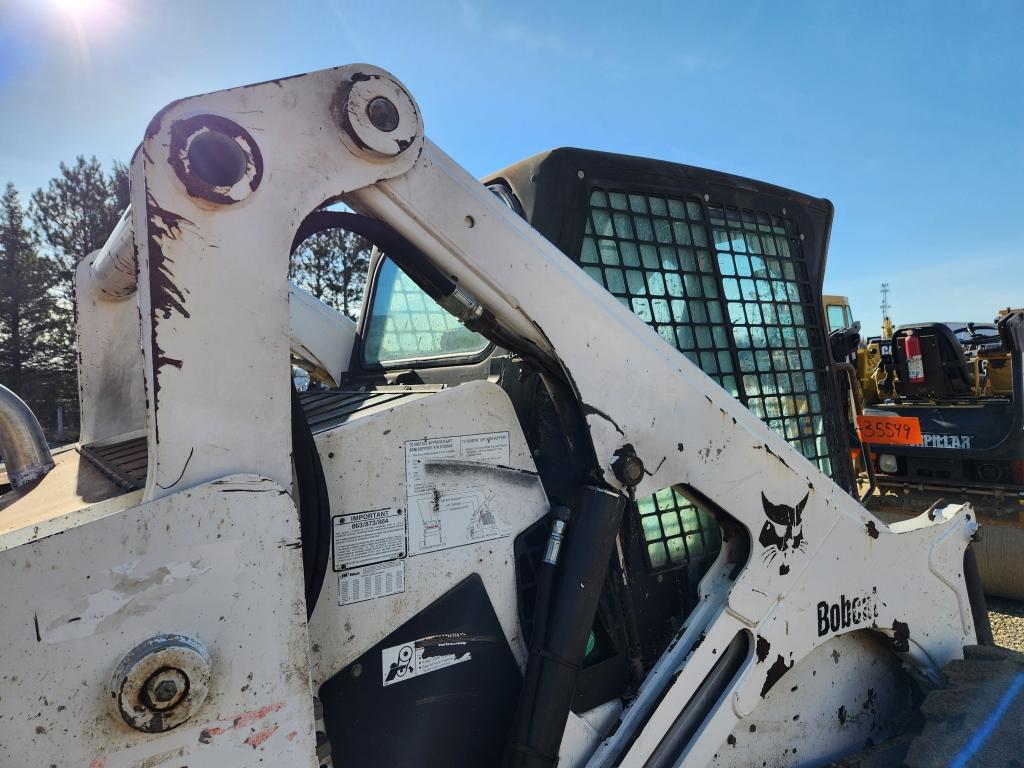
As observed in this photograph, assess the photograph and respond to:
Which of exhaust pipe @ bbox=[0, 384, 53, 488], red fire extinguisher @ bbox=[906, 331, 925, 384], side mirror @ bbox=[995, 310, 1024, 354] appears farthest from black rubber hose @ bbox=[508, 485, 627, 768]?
red fire extinguisher @ bbox=[906, 331, 925, 384]

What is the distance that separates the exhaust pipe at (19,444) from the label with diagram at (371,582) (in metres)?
0.98

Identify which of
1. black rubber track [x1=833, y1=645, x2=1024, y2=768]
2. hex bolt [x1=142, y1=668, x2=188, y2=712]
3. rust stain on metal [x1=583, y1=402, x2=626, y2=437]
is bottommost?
black rubber track [x1=833, y1=645, x2=1024, y2=768]

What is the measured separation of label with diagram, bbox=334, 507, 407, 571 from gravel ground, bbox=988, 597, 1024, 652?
12.9 ft

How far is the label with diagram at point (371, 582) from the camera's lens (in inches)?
55.9

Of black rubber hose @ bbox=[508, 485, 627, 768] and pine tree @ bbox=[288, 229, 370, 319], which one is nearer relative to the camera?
black rubber hose @ bbox=[508, 485, 627, 768]

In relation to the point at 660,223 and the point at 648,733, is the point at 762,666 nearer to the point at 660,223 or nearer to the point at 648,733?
the point at 648,733

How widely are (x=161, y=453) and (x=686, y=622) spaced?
1380mm

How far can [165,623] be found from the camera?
3.55 ft

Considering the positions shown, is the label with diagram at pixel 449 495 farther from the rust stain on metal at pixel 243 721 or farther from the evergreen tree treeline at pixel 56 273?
the evergreen tree treeline at pixel 56 273

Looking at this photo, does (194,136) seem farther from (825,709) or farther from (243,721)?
(825,709)

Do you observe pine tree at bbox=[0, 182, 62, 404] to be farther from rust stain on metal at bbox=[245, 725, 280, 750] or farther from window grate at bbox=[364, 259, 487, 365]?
rust stain on metal at bbox=[245, 725, 280, 750]

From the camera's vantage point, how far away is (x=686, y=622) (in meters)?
1.85

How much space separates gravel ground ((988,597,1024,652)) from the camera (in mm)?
4002

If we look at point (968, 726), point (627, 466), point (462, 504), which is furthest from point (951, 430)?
point (462, 504)
